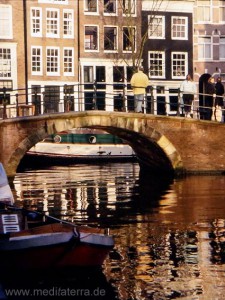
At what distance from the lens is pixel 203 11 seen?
4519 centimetres

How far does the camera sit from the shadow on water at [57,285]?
1048 centimetres

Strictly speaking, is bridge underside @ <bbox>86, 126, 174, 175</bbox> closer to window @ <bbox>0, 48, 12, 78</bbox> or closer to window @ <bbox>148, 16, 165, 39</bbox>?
window @ <bbox>0, 48, 12, 78</bbox>

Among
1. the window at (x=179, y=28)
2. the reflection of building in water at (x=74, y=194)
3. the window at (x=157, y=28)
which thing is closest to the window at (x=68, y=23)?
the window at (x=157, y=28)

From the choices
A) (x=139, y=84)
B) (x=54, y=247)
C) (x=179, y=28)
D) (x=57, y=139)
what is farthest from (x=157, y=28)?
(x=54, y=247)

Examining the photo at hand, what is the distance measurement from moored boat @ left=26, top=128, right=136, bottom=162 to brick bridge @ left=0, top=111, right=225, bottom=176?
7.65 metres

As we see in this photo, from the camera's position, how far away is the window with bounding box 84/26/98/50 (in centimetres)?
4228

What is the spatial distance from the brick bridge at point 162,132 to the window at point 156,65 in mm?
17047

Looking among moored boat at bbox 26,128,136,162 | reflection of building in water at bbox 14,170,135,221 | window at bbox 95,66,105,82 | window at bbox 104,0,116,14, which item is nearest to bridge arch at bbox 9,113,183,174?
reflection of building in water at bbox 14,170,135,221

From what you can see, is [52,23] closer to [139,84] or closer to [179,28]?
[179,28]

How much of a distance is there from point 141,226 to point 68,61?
26480mm

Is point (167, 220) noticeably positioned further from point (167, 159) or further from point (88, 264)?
point (167, 159)

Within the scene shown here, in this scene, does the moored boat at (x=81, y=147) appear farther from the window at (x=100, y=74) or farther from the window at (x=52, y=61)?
the window at (x=100, y=74)

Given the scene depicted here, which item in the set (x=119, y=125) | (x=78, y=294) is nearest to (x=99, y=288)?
(x=78, y=294)

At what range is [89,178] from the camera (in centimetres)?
2586
